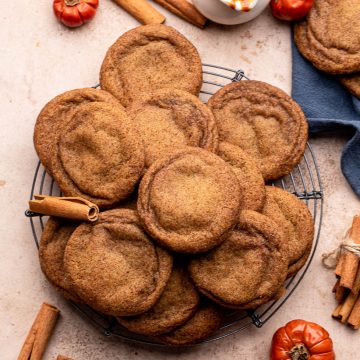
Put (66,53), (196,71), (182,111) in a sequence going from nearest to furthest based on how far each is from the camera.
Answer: (182,111), (196,71), (66,53)

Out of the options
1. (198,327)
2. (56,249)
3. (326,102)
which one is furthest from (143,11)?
(198,327)

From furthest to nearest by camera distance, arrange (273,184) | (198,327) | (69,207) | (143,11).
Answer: (143,11), (273,184), (198,327), (69,207)

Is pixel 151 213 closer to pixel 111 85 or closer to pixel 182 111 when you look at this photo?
pixel 182 111

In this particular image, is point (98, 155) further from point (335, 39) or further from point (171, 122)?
point (335, 39)

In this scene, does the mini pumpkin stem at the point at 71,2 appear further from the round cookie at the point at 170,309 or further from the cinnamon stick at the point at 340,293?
the cinnamon stick at the point at 340,293

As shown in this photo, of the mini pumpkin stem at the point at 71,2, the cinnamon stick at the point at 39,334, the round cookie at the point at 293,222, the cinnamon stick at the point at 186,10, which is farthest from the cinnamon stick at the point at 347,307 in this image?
the mini pumpkin stem at the point at 71,2

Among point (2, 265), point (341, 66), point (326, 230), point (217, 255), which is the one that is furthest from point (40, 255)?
point (341, 66)
